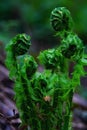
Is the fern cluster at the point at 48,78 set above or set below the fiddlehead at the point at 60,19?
below

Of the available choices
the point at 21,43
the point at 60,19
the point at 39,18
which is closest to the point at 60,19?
the point at 60,19

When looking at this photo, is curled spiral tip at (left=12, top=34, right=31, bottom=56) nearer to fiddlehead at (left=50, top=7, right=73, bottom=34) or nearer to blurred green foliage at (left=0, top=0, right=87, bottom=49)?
fiddlehead at (left=50, top=7, right=73, bottom=34)

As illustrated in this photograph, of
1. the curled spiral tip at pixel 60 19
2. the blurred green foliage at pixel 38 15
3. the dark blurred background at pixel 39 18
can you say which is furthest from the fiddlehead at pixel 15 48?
the blurred green foliage at pixel 38 15

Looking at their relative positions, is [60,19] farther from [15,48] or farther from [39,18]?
[39,18]

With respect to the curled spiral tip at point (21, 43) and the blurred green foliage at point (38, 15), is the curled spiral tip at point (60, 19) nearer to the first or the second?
the curled spiral tip at point (21, 43)

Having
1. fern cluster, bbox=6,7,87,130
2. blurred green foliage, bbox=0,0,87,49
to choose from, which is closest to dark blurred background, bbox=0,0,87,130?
blurred green foliage, bbox=0,0,87,49

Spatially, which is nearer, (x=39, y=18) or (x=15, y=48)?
(x=15, y=48)

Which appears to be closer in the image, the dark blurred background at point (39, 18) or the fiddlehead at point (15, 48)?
the fiddlehead at point (15, 48)
